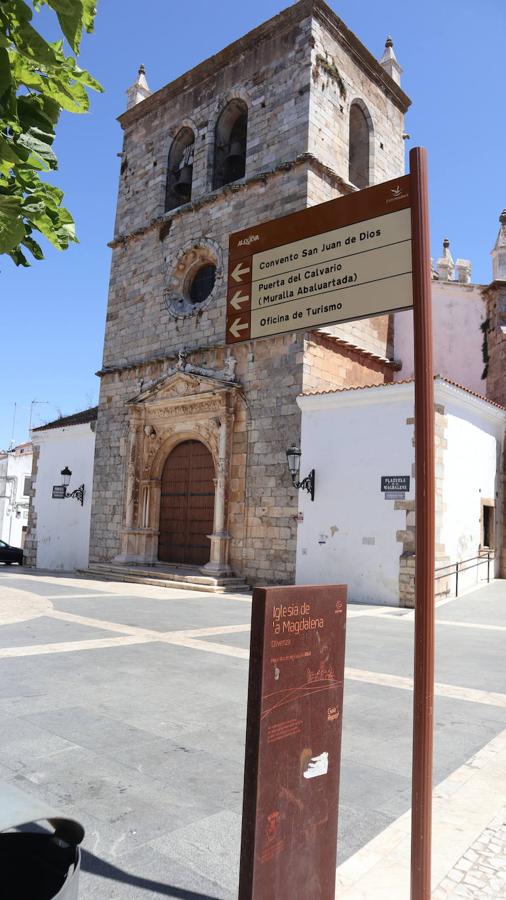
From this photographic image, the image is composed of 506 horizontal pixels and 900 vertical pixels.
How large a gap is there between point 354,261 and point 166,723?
3.38 meters

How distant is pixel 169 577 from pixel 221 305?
681 centimetres

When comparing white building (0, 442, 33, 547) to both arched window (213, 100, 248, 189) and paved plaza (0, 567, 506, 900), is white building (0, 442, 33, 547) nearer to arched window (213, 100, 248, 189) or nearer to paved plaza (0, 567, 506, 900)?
arched window (213, 100, 248, 189)

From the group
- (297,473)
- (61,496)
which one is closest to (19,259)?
(297,473)

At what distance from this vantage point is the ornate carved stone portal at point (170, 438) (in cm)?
1483

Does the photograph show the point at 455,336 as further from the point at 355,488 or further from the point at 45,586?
the point at 45,586

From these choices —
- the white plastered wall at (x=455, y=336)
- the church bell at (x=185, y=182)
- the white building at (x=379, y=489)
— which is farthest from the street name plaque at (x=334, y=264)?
the church bell at (x=185, y=182)

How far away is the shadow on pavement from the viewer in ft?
7.93

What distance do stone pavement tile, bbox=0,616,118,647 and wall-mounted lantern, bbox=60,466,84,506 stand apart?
36.0 feet

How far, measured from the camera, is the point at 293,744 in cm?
217

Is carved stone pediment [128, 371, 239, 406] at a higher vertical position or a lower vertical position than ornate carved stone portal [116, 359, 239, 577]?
higher

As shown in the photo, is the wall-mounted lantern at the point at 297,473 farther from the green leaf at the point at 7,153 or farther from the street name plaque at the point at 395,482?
the green leaf at the point at 7,153

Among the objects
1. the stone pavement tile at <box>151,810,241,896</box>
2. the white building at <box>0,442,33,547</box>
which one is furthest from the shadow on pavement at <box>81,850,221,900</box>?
the white building at <box>0,442,33,547</box>

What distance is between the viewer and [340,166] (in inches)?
617

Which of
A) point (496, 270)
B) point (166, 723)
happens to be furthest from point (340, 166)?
point (166, 723)
